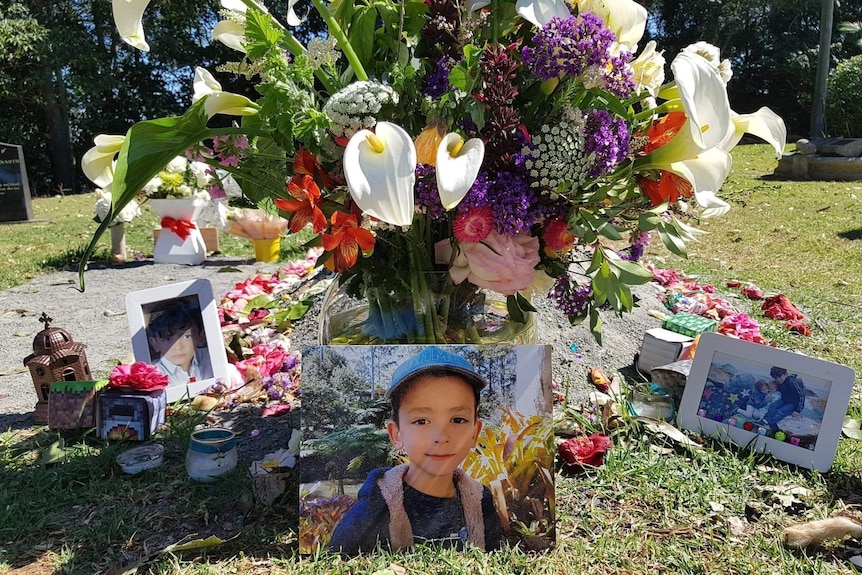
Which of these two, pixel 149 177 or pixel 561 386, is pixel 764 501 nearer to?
pixel 561 386

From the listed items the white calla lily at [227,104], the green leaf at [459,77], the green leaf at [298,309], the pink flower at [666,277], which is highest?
the white calla lily at [227,104]

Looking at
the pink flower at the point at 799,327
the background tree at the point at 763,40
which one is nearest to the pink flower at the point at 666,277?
the pink flower at the point at 799,327

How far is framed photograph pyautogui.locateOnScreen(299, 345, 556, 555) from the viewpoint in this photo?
4.77 ft

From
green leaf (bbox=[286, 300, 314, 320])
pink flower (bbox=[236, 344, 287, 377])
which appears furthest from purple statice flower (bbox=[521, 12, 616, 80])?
green leaf (bbox=[286, 300, 314, 320])

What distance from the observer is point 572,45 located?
1.10 m

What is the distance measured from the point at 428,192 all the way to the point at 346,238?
0.56 feet

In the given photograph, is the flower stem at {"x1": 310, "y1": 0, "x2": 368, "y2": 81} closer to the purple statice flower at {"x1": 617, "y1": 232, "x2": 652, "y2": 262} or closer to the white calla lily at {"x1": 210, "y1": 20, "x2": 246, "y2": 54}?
the white calla lily at {"x1": 210, "y1": 20, "x2": 246, "y2": 54}

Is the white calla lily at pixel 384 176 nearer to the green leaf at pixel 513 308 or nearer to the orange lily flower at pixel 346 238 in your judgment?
the orange lily flower at pixel 346 238

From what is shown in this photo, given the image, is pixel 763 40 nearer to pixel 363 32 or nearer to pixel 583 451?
pixel 583 451

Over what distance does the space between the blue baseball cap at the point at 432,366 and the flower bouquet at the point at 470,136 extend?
14cm

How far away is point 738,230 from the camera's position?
6.75 m

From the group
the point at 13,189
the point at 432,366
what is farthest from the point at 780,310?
the point at 13,189

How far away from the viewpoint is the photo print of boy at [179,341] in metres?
2.36

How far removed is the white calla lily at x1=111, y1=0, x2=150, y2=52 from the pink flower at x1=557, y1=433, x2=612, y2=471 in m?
1.44
